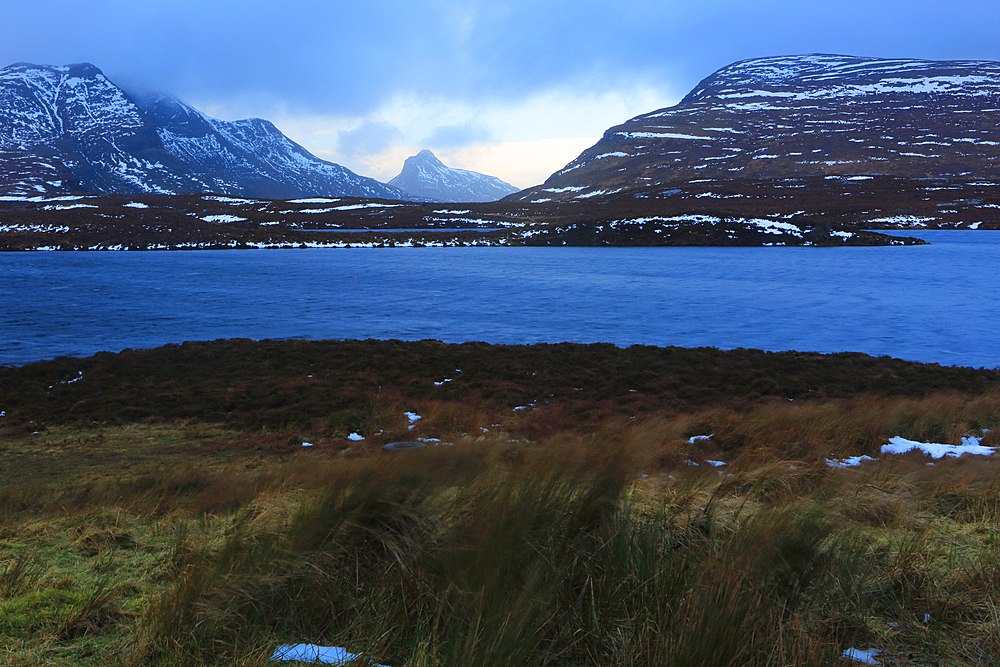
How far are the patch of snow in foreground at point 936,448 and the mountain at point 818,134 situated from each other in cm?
10790

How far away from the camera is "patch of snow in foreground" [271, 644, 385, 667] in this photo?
256 cm

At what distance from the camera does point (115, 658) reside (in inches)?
106

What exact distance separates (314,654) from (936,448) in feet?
25.6

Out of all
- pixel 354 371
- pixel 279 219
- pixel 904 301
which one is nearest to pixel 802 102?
pixel 279 219

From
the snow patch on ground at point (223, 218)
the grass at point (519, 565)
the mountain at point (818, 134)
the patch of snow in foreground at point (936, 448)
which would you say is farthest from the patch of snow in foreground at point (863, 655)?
the mountain at point (818, 134)

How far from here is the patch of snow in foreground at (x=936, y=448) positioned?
699 cm

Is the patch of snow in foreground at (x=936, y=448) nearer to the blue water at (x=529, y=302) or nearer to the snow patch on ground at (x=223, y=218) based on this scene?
the blue water at (x=529, y=302)

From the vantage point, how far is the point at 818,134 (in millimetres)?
131625

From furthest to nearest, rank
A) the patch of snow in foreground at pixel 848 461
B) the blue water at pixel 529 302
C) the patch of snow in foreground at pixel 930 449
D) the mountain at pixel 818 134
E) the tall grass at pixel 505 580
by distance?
1. the mountain at pixel 818 134
2. the blue water at pixel 529 302
3. the patch of snow in foreground at pixel 930 449
4. the patch of snow in foreground at pixel 848 461
5. the tall grass at pixel 505 580

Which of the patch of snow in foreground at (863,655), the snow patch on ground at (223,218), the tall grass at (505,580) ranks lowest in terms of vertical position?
the patch of snow in foreground at (863,655)

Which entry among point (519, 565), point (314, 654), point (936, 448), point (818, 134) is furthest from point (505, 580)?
point (818, 134)

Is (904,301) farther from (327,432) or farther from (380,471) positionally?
(380,471)

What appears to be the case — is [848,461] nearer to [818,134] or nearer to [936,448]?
[936,448]

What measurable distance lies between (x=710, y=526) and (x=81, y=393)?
40.4 ft
